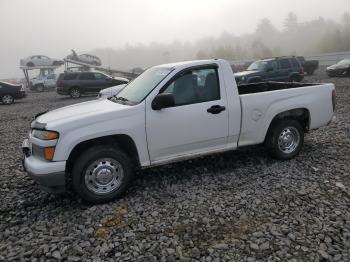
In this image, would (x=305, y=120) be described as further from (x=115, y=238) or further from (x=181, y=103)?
(x=115, y=238)

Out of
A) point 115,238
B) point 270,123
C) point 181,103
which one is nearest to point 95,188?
point 115,238

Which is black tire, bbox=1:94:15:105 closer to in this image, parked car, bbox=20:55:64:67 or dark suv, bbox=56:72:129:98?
dark suv, bbox=56:72:129:98

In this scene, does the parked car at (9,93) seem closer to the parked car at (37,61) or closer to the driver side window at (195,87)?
the driver side window at (195,87)

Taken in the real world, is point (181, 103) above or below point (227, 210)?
above

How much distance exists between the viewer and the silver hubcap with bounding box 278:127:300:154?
576 cm

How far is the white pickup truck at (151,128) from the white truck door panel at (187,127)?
1cm

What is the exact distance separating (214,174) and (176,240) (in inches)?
75.5

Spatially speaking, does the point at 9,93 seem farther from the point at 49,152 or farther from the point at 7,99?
the point at 49,152

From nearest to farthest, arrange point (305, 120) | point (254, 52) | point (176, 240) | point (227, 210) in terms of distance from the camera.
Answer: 1. point (176, 240)
2. point (227, 210)
3. point (305, 120)
4. point (254, 52)

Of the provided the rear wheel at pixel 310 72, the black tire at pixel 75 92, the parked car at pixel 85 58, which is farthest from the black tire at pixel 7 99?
the rear wheel at pixel 310 72

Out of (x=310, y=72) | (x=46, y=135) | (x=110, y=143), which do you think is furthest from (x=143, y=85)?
(x=310, y=72)

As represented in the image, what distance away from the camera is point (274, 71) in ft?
55.7

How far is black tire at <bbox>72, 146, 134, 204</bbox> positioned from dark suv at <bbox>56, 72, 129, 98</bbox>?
17.1 metres

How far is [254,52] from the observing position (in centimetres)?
6844
